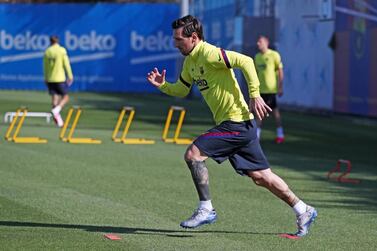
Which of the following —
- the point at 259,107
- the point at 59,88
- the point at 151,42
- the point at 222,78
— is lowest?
the point at 151,42

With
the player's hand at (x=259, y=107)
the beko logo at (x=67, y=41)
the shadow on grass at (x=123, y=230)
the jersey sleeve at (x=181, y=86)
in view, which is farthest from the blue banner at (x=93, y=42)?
the player's hand at (x=259, y=107)

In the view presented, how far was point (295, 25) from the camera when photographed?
35.1 metres

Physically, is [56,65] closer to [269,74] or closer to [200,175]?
[269,74]

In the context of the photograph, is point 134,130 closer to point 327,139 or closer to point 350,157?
point 327,139

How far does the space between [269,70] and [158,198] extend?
9.68 meters

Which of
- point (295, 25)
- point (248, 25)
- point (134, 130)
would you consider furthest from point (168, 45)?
point (134, 130)

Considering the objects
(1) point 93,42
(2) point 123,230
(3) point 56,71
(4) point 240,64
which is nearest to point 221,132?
(4) point 240,64

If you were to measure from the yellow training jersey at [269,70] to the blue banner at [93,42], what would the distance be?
80.7 ft

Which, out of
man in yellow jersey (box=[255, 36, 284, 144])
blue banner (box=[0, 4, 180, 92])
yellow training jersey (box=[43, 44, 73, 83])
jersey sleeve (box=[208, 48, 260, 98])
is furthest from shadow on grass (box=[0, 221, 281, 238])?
blue banner (box=[0, 4, 180, 92])

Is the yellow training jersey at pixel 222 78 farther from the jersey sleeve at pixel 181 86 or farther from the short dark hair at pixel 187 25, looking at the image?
the jersey sleeve at pixel 181 86

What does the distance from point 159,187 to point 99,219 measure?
3021 millimetres

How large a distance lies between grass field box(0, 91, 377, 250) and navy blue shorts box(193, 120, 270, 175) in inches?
25.3

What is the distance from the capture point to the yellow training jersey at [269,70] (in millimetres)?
21828

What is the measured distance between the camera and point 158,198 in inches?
496
